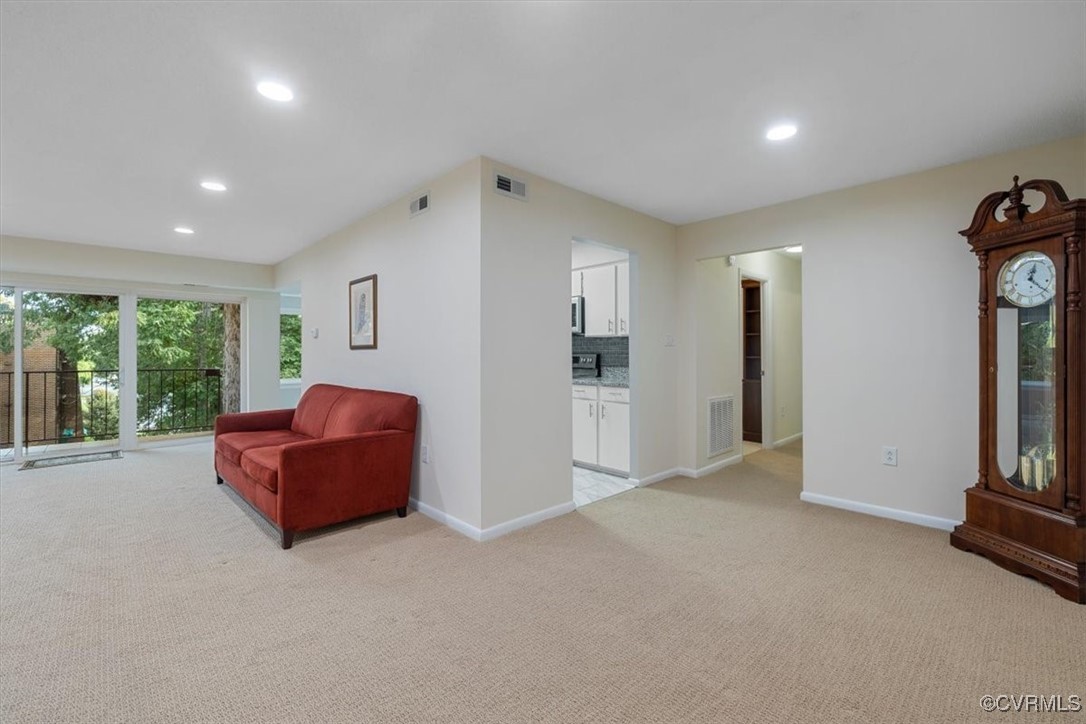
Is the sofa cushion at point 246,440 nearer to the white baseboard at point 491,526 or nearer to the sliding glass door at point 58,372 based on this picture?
the white baseboard at point 491,526

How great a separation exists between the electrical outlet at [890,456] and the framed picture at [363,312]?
12.8 feet

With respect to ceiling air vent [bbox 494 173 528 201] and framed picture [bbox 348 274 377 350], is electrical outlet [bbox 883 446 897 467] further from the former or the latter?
framed picture [bbox 348 274 377 350]

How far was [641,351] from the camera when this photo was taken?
13.6 ft

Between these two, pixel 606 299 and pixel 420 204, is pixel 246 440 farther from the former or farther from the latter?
pixel 606 299

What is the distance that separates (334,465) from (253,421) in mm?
2035

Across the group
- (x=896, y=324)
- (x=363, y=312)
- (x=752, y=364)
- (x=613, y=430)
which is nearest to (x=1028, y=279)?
(x=896, y=324)

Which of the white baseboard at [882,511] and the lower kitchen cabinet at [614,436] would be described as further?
the lower kitchen cabinet at [614,436]

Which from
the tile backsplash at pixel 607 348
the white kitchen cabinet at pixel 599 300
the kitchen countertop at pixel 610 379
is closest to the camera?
the kitchen countertop at pixel 610 379

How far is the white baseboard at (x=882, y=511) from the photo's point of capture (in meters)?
3.12

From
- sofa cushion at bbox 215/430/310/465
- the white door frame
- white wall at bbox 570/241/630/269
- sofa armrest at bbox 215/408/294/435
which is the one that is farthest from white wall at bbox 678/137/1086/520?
sofa armrest at bbox 215/408/294/435

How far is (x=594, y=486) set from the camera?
4148mm

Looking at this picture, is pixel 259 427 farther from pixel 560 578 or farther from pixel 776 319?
pixel 776 319

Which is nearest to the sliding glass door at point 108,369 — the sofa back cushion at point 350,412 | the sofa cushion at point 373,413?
the sofa back cushion at point 350,412

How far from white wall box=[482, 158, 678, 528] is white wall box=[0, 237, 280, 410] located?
4.80 metres
